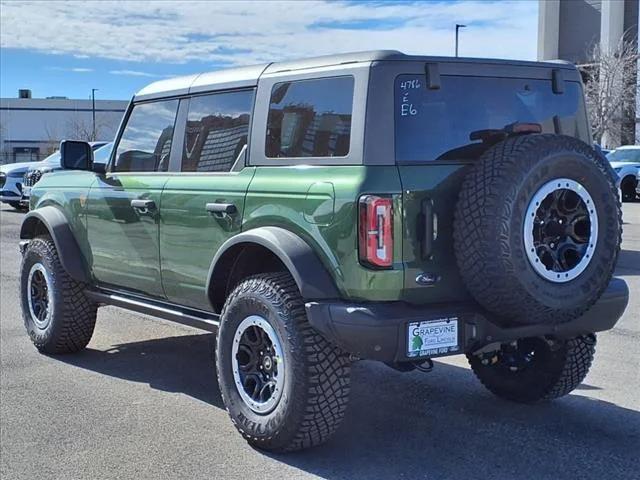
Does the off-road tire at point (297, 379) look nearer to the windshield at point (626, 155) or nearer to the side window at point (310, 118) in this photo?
the side window at point (310, 118)

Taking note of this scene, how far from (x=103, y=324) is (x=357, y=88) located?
4.63 m

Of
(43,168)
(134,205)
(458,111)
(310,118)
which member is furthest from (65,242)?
(43,168)

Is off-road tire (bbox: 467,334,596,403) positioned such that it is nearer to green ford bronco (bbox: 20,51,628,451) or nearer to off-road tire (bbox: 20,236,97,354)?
green ford bronco (bbox: 20,51,628,451)

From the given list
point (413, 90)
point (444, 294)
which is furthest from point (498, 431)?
point (413, 90)

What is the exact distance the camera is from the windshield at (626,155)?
2420 cm

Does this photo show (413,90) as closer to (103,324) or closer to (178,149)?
(178,149)

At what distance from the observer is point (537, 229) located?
4.06m

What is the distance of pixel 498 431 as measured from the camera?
4781 mm

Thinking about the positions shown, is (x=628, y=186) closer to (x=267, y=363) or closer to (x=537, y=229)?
(x=537, y=229)

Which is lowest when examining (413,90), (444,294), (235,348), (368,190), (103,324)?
(103,324)

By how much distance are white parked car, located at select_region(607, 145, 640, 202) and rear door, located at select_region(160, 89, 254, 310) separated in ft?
64.3

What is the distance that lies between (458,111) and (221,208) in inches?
57.7

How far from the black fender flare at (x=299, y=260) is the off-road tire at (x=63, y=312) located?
8.15 ft

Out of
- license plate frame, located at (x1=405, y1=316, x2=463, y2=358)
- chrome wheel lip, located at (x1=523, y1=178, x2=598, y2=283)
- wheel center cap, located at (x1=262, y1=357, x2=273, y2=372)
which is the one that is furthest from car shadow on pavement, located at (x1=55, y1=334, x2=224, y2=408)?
chrome wheel lip, located at (x1=523, y1=178, x2=598, y2=283)
